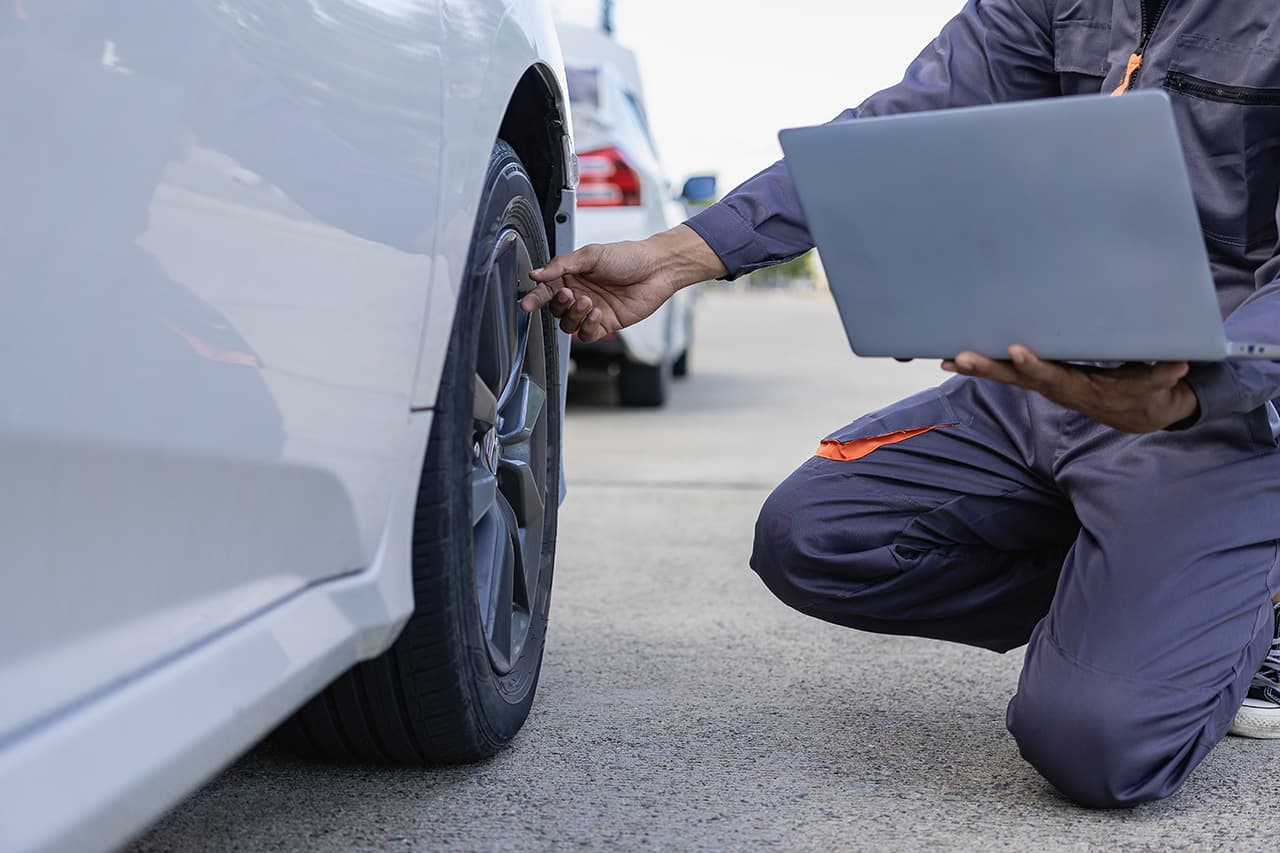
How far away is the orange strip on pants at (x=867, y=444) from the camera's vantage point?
7.14ft

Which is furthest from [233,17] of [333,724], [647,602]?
[647,602]

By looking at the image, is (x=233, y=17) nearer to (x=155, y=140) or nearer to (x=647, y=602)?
(x=155, y=140)

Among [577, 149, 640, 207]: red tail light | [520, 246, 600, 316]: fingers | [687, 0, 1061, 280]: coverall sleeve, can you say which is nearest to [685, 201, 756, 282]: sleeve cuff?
[687, 0, 1061, 280]: coverall sleeve

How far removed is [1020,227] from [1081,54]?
→ 821 millimetres

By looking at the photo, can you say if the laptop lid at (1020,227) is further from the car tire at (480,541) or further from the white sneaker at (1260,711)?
the white sneaker at (1260,711)

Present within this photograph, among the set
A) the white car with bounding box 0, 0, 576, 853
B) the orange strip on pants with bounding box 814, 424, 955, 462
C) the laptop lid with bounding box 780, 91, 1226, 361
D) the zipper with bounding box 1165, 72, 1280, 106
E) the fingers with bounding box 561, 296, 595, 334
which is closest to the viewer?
the white car with bounding box 0, 0, 576, 853

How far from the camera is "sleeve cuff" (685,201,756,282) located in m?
2.10

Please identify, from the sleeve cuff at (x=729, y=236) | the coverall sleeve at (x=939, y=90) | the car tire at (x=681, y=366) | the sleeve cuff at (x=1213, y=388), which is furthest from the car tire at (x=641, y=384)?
the sleeve cuff at (x=1213, y=388)

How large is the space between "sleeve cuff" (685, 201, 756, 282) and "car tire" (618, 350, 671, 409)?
4763mm

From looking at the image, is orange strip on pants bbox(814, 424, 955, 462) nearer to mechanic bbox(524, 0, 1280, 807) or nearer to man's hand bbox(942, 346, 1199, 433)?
mechanic bbox(524, 0, 1280, 807)

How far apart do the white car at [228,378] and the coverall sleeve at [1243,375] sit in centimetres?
83

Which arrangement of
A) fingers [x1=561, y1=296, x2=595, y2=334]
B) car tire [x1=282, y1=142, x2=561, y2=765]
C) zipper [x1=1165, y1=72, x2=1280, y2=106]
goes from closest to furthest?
1. car tire [x1=282, y1=142, x2=561, y2=765]
2. zipper [x1=1165, y1=72, x2=1280, y2=106]
3. fingers [x1=561, y1=296, x2=595, y2=334]

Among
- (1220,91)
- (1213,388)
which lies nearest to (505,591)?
(1213,388)

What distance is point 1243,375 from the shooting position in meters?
1.59
